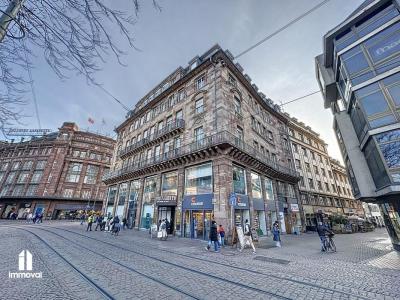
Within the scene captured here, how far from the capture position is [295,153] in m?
32.6

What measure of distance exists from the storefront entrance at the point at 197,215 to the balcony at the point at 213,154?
377 cm

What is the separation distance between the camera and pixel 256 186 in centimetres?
1861

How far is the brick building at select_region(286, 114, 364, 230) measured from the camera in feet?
97.5

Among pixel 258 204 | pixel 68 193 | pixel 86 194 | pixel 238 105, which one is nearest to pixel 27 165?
pixel 68 193

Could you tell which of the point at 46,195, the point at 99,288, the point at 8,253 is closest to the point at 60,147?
the point at 46,195

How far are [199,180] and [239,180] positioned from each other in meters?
3.73

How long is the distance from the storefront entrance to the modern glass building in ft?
37.4

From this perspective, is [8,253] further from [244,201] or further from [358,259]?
[358,259]

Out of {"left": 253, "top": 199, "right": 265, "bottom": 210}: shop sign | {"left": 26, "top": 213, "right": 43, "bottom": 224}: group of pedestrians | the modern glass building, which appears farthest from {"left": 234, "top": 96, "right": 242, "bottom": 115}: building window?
{"left": 26, "top": 213, "right": 43, "bottom": 224}: group of pedestrians

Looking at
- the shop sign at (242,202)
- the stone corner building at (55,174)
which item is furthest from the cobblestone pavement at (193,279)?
the stone corner building at (55,174)

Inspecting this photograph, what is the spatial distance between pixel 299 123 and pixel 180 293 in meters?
42.1

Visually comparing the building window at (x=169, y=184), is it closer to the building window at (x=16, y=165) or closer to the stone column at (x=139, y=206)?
the stone column at (x=139, y=206)

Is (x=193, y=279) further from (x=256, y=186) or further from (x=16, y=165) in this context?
(x=16, y=165)

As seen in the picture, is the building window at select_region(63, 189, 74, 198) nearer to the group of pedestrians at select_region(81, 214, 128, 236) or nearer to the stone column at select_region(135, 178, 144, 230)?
the group of pedestrians at select_region(81, 214, 128, 236)
